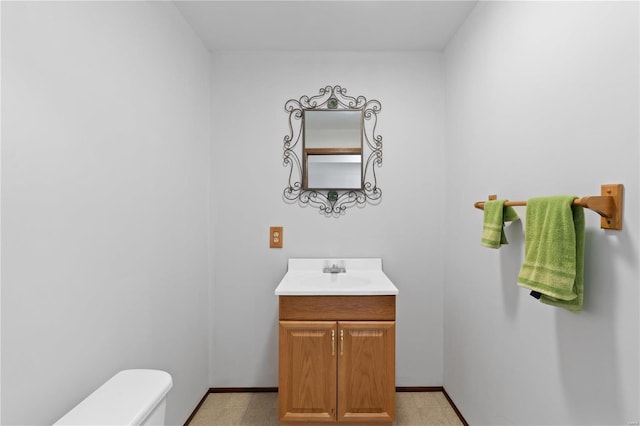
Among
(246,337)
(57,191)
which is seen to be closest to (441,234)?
(246,337)

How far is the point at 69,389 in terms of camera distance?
1.06m

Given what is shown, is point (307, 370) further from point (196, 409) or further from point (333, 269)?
point (196, 409)

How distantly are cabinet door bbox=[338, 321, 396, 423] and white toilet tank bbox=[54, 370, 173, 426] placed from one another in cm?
89

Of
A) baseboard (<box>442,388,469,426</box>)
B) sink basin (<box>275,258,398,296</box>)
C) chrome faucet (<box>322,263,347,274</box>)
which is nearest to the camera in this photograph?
sink basin (<box>275,258,398,296</box>)

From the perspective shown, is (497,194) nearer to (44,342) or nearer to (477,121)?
(477,121)

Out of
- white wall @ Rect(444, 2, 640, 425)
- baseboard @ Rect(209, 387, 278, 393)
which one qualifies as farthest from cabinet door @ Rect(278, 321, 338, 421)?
white wall @ Rect(444, 2, 640, 425)

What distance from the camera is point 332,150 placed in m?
2.28

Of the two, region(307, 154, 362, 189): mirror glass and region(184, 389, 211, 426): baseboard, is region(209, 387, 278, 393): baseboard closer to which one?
region(184, 389, 211, 426): baseboard

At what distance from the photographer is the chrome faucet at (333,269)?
7.22 feet

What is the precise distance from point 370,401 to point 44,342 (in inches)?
56.8

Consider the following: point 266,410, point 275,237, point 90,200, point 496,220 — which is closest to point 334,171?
point 275,237

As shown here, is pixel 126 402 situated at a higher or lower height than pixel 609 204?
lower

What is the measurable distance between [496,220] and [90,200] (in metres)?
1.57

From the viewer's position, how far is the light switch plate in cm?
229
